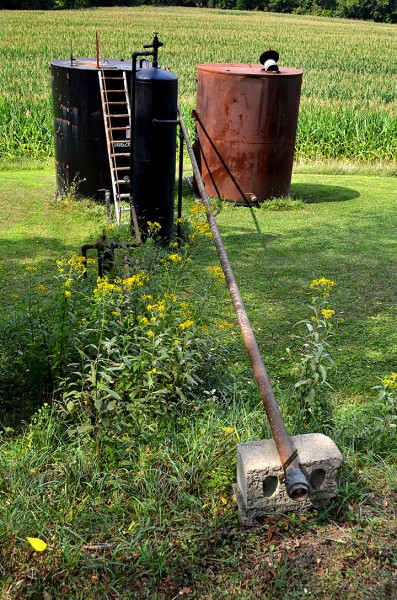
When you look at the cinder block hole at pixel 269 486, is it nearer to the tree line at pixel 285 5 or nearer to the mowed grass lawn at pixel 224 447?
the mowed grass lawn at pixel 224 447

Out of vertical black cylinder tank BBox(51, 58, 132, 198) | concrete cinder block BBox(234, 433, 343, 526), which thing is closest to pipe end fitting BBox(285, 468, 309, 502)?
concrete cinder block BBox(234, 433, 343, 526)

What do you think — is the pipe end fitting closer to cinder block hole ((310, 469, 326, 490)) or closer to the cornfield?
cinder block hole ((310, 469, 326, 490))

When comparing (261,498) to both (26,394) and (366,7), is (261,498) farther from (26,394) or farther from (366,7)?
(366,7)

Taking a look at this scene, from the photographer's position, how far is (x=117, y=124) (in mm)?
9406

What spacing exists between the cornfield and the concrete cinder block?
1163cm

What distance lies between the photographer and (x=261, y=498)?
10.3 ft

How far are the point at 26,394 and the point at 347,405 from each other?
2.20 m

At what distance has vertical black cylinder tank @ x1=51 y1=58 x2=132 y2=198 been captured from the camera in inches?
362

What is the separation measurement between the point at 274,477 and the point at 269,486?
0.23 ft

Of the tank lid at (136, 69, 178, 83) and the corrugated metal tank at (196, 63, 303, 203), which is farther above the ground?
the tank lid at (136, 69, 178, 83)

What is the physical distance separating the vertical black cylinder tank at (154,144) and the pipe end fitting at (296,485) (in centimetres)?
525

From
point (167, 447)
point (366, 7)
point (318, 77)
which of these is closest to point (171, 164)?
point (167, 447)

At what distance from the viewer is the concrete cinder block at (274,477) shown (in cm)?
308

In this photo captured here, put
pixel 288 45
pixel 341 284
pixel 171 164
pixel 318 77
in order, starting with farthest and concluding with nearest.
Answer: pixel 288 45 < pixel 318 77 < pixel 171 164 < pixel 341 284
